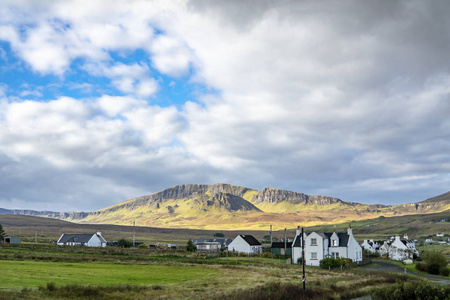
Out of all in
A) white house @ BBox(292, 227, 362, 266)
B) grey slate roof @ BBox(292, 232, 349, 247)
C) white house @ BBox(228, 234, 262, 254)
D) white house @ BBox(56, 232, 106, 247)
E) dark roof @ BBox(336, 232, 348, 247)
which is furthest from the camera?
white house @ BBox(56, 232, 106, 247)

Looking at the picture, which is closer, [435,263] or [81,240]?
[435,263]

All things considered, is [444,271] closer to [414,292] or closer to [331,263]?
[331,263]

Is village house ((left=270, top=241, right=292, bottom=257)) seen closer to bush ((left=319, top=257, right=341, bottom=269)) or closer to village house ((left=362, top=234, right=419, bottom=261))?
village house ((left=362, top=234, right=419, bottom=261))

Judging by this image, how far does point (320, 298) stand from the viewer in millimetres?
37281

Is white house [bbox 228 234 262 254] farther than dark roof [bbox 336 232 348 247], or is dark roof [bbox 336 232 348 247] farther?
white house [bbox 228 234 262 254]

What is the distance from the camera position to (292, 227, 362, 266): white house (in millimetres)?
81625

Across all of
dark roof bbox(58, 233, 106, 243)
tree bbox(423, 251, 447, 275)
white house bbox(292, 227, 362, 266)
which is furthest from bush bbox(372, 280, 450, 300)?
dark roof bbox(58, 233, 106, 243)

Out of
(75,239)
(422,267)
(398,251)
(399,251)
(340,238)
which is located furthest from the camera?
(75,239)

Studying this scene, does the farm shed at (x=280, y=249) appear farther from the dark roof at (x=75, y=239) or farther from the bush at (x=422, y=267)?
the dark roof at (x=75, y=239)

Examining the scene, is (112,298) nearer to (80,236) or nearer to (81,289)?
(81,289)

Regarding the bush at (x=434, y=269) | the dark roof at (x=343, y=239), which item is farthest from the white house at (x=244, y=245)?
the bush at (x=434, y=269)

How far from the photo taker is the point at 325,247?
8262 cm

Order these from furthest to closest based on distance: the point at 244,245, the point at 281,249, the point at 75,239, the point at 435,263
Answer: the point at 75,239 → the point at 244,245 → the point at 281,249 → the point at 435,263

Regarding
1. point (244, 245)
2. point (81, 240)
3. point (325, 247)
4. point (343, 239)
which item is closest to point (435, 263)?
point (343, 239)
